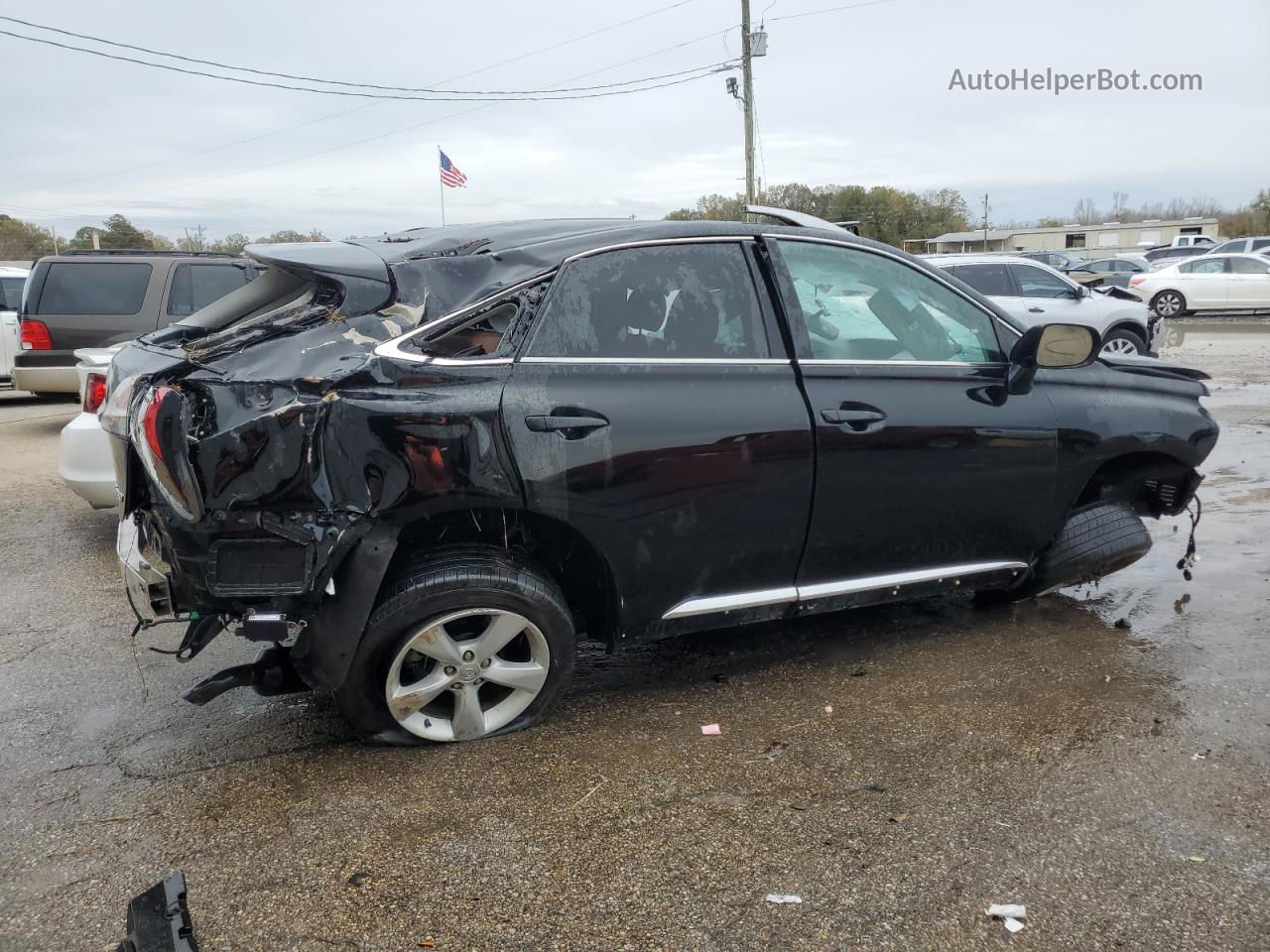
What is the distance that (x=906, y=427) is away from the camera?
3.75 m

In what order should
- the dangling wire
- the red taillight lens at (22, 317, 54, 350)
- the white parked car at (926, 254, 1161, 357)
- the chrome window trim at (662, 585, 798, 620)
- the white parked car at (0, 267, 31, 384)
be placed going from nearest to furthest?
the chrome window trim at (662, 585, 798, 620)
the dangling wire
the red taillight lens at (22, 317, 54, 350)
the white parked car at (0, 267, 31, 384)
the white parked car at (926, 254, 1161, 357)

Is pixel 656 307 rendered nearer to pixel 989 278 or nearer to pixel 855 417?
pixel 855 417

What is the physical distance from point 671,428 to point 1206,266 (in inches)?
896

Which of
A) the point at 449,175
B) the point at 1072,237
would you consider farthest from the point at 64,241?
the point at 1072,237

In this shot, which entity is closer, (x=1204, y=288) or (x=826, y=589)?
(x=826, y=589)

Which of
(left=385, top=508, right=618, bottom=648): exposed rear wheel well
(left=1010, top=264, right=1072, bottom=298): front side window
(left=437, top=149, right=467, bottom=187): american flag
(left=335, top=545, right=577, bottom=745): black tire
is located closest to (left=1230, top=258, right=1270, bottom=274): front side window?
(left=1010, top=264, right=1072, bottom=298): front side window

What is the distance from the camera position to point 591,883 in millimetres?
2631

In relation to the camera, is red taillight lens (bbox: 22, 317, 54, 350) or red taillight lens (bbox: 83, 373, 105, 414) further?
red taillight lens (bbox: 22, 317, 54, 350)

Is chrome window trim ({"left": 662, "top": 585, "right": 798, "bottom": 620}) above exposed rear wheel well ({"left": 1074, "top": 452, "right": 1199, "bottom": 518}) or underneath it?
underneath

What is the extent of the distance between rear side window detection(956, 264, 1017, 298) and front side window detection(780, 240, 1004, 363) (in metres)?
9.23

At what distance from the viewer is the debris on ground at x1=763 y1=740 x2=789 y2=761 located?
330 cm

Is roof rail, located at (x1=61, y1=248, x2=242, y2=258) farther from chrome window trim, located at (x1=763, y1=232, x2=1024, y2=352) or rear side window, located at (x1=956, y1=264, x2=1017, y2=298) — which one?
rear side window, located at (x1=956, y1=264, x2=1017, y2=298)

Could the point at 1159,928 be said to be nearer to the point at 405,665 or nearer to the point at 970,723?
the point at 970,723

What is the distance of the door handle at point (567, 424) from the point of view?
10.4ft
